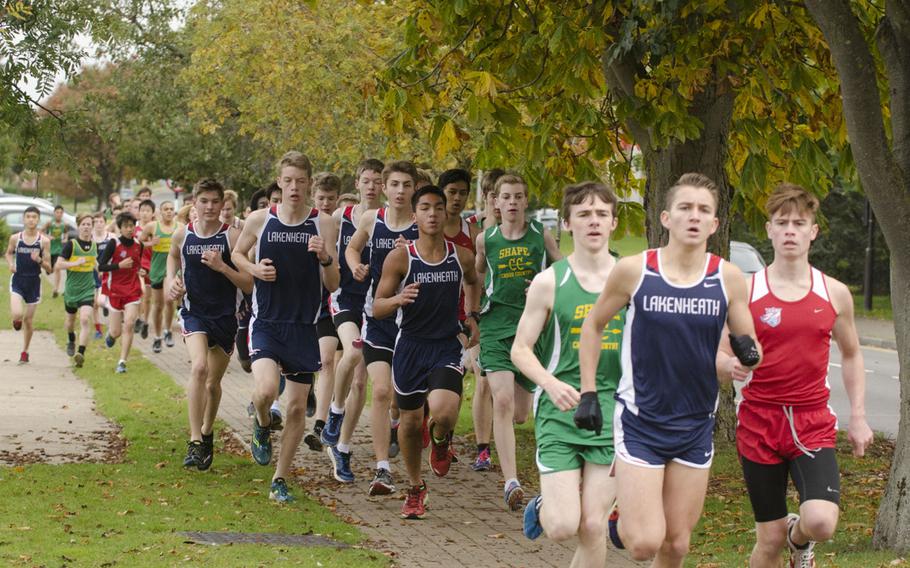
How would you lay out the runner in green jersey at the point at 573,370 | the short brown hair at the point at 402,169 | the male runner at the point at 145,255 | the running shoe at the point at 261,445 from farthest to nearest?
the male runner at the point at 145,255 < the running shoe at the point at 261,445 < the short brown hair at the point at 402,169 < the runner in green jersey at the point at 573,370

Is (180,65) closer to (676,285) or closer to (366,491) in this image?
(366,491)

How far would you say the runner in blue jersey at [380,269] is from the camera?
10453mm

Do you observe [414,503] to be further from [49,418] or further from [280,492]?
Answer: [49,418]

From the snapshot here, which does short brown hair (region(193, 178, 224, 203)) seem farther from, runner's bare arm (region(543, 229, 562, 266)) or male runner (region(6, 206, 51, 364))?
male runner (region(6, 206, 51, 364))

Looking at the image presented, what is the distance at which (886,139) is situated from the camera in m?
8.87

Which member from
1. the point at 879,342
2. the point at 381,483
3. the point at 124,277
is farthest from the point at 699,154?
the point at 879,342

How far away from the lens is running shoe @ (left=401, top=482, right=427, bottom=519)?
32.1 ft

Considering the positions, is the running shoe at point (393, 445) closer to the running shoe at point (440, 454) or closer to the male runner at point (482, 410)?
the male runner at point (482, 410)

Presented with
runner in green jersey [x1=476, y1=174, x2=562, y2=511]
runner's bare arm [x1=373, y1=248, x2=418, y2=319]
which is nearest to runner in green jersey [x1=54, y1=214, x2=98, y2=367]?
runner in green jersey [x1=476, y1=174, x2=562, y2=511]

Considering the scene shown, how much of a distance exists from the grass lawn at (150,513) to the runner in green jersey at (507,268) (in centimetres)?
160

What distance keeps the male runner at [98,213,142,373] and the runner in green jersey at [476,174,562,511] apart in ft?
32.0

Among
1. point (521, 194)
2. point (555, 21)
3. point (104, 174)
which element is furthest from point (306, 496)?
point (104, 174)

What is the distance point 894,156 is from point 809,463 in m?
2.74

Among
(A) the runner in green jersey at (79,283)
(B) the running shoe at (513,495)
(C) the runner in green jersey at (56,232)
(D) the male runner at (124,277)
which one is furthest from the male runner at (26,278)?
(B) the running shoe at (513,495)
